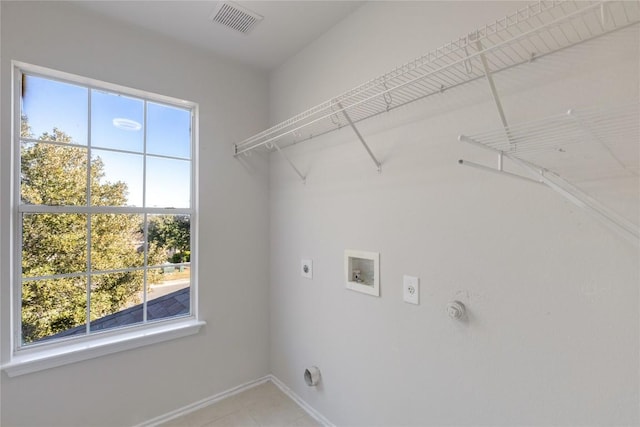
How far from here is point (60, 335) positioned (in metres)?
1.67

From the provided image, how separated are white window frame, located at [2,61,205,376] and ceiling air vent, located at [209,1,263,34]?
1.93 feet

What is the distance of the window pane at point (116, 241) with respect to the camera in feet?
5.80

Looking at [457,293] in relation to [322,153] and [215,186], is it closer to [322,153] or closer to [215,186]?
[322,153]

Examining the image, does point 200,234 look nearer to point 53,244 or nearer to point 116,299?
point 116,299

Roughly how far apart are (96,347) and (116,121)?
4.56 ft

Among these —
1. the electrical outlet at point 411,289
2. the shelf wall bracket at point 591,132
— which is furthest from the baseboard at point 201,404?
the shelf wall bracket at point 591,132

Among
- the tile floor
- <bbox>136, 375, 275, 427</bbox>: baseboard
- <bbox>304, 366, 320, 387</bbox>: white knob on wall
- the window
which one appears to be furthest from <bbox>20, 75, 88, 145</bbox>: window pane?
<bbox>304, 366, 320, 387</bbox>: white knob on wall

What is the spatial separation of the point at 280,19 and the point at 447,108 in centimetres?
120

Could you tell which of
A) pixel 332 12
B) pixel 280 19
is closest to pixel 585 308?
pixel 332 12

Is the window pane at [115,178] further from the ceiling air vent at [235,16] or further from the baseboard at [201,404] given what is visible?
the baseboard at [201,404]

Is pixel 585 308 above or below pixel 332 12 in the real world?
below

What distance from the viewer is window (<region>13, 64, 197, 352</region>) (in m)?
1.60

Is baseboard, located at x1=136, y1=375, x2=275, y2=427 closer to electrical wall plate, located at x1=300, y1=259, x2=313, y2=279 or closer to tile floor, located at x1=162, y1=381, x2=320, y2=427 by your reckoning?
tile floor, located at x1=162, y1=381, x2=320, y2=427

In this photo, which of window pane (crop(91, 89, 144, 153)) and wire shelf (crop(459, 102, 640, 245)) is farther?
window pane (crop(91, 89, 144, 153))
